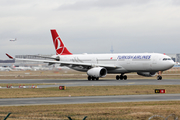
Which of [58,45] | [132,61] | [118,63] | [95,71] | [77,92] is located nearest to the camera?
[77,92]

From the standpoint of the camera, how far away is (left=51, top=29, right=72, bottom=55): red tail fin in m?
74.5

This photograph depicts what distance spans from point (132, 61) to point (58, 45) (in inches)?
800

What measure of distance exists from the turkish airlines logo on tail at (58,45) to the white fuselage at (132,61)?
20.5 feet

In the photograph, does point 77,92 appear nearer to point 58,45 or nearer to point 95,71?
point 95,71

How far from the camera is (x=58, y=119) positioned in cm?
1744

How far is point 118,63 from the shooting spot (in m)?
64.2

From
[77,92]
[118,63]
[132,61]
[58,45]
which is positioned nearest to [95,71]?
[118,63]

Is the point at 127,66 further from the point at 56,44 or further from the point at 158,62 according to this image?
the point at 56,44

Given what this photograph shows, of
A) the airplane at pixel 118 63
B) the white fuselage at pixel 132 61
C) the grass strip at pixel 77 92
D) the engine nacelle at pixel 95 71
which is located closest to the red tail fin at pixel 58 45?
the airplane at pixel 118 63

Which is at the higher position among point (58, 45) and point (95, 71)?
point (58, 45)

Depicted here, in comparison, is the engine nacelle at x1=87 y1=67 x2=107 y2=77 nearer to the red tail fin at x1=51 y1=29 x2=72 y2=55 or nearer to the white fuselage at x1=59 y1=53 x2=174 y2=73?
the white fuselage at x1=59 y1=53 x2=174 y2=73

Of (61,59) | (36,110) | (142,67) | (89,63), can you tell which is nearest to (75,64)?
(89,63)

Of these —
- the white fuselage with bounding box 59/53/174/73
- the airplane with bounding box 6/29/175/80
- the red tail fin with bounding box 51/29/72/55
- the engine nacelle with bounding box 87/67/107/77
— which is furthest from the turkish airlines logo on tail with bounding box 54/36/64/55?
the engine nacelle with bounding box 87/67/107/77

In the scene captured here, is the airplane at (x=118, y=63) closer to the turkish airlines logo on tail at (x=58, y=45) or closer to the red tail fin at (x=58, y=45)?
the red tail fin at (x=58, y=45)
